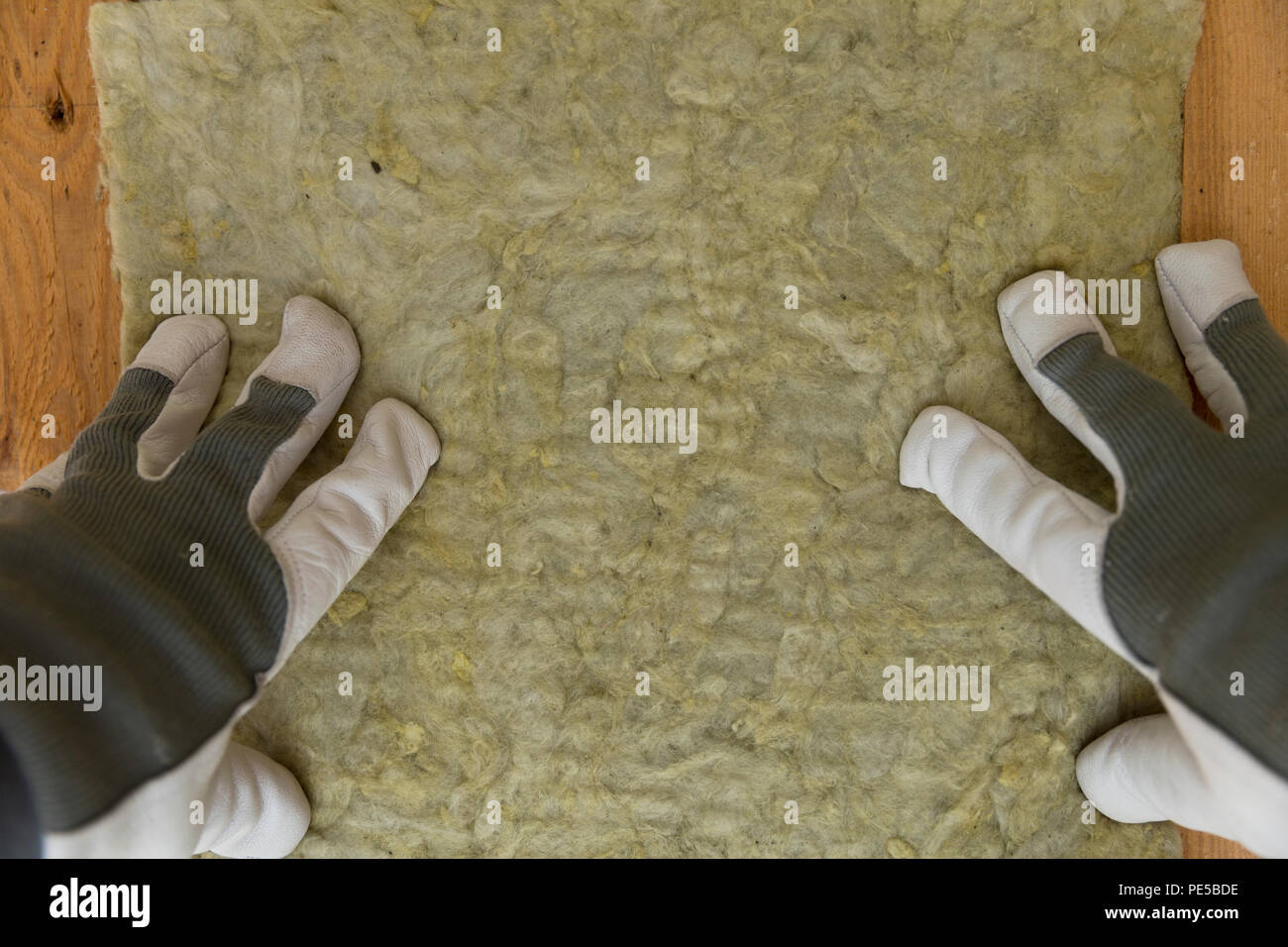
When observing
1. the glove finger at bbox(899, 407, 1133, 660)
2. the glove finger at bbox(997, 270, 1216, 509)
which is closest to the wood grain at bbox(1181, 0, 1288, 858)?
the glove finger at bbox(997, 270, 1216, 509)

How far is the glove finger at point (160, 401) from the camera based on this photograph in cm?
108

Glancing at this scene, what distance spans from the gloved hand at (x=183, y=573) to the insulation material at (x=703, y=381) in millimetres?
109

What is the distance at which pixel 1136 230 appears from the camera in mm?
1269

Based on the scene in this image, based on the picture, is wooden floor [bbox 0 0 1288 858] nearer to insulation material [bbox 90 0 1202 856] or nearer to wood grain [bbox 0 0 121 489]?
wood grain [bbox 0 0 121 489]

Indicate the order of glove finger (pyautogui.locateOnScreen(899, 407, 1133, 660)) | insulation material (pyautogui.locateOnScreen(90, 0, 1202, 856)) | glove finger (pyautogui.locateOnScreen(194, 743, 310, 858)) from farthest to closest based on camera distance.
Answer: insulation material (pyautogui.locateOnScreen(90, 0, 1202, 856))
glove finger (pyautogui.locateOnScreen(194, 743, 310, 858))
glove finger (pyautogui.locateOnScreen(899, 407, 1133, 660))

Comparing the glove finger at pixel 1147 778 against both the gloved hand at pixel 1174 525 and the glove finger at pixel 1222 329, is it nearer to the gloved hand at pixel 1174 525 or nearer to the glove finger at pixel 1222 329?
the gloved hand at pixel 1174 525

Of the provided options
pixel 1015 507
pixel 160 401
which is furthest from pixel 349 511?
pixel 1015 507

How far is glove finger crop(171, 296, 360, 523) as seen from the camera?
1065 mm

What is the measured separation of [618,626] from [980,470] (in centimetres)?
57

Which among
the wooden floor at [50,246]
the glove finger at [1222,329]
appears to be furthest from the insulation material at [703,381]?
the wooden floor at [50,246]

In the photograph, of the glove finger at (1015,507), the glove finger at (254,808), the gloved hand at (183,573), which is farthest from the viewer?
the glove finger at (254,808)

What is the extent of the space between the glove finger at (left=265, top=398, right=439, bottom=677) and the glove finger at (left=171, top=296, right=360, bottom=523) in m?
0.06

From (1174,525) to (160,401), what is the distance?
134 cm
